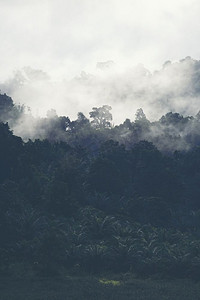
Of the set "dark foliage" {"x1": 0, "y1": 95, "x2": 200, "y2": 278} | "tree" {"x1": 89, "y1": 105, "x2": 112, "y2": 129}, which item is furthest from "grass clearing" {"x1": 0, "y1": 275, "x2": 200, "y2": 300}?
"tree" {"x1": 89, "y1": 105, "x2": 112, "y2": 129}

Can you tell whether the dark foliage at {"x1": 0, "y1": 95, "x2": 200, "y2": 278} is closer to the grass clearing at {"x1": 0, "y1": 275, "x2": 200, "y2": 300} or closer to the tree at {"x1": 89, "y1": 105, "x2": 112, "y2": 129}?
the grass clearing at {"x1": 0, "y1": 275, "x2": 200, "y2": 300}

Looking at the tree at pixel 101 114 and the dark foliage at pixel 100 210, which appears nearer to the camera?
the dark foliage at pixel 100 210

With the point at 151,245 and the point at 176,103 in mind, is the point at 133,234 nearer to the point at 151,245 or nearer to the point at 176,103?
the point at 151,245

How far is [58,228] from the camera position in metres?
38.1

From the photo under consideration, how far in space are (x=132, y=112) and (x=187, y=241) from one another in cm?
9491

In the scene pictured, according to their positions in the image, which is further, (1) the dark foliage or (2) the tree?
(2) the tree

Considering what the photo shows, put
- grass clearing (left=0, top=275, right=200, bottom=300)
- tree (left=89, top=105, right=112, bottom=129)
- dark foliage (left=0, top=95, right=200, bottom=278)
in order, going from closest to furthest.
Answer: grass clearing (left=0, top=275, right=200, bottom=300) → dark foliage (left=0, top=95, right=200, bottom=278) → tree (left=89, top=105, right=112, bottom=129)

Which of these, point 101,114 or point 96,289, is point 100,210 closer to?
point 96,289

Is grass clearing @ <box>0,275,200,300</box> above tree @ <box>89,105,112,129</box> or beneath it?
beneath

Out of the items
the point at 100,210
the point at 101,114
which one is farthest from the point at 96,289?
the point at 101,114

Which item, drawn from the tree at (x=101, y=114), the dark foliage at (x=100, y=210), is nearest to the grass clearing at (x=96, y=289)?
the dark foliage at (x=100, y=210)

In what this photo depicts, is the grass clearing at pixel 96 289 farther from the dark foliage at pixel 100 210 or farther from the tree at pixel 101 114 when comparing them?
the tree at pixel 101 114

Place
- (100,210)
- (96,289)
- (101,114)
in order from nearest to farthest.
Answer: (96,289), (100,210), (101,114)

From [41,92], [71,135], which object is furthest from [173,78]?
[71,135]
